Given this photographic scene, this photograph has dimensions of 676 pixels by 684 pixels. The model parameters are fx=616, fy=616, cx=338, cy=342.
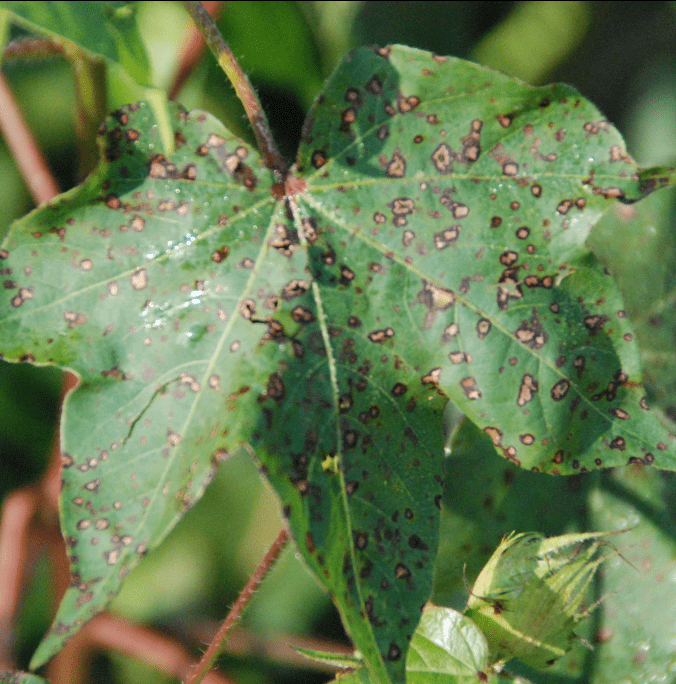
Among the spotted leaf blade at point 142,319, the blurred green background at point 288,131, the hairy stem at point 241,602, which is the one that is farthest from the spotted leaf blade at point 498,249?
the blurred green background at point 288,131

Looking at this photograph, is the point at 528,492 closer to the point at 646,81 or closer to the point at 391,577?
the point at 391,577

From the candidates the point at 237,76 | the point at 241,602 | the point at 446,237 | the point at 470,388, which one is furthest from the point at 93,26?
the point at 241,602

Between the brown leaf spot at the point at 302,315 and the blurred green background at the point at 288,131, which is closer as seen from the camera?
the brown leaf spot at the point at 302,315

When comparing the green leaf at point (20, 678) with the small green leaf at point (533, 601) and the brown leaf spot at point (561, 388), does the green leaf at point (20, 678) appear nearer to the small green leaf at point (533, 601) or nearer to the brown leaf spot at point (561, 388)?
the small green leaf at point (533, 601)

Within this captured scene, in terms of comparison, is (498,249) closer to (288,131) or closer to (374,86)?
(374,86)

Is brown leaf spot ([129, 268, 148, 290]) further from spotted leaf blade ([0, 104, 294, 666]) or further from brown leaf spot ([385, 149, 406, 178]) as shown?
brown leaf spot ([385, 149, 406, 178])

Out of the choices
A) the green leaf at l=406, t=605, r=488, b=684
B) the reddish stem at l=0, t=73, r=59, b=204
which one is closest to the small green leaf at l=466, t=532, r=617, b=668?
the green leaf at l=406, t=605, r=488, b=684
